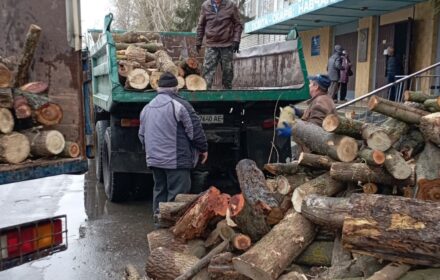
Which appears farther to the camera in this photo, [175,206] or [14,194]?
[14,194]

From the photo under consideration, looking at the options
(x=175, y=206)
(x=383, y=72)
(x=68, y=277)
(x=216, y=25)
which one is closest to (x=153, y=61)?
(x=216, y=25)

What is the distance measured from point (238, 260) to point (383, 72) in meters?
13.4

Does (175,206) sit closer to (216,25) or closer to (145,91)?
(145,91)

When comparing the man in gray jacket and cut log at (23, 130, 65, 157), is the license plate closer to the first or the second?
the man in gray jacket

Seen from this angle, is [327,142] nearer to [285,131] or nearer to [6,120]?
[285,131]

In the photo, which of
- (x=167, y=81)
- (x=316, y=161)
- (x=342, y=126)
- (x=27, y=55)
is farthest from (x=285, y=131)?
(x=27, y=55)

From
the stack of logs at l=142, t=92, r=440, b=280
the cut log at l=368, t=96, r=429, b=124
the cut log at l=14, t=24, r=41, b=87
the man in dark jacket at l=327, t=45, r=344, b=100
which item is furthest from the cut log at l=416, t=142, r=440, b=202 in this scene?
the man in dark jacket at l=327, t=45, r=344, b=100

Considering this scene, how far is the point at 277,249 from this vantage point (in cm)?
363

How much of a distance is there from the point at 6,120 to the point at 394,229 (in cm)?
261

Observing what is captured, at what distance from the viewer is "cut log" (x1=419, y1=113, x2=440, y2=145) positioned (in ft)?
12.9

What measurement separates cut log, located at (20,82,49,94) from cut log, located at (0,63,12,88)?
10cm

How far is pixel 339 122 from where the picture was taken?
408 cm

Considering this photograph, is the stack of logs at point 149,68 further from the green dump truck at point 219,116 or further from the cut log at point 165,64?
the green dump truck at point 219,116

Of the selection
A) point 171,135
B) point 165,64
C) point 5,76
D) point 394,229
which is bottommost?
point 394,229
